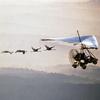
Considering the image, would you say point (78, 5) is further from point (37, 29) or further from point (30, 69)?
point (30, 69)

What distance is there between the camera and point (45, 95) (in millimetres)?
2023

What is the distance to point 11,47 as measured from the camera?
2.04 m

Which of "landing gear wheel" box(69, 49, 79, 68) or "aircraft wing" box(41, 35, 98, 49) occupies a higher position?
"aircraft wing" box(41, 35, 98, 49)

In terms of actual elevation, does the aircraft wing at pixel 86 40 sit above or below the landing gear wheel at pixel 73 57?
above

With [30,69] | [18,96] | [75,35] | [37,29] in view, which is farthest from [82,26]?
[18,96]

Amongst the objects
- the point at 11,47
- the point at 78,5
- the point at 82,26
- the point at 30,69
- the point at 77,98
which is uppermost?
the point at 78,5

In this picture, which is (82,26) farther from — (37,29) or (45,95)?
(45,95)

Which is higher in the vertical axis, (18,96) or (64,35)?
(64,35)

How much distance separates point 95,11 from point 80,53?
0.32 metres

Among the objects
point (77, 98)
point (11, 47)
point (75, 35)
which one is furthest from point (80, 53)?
point (11, 47)

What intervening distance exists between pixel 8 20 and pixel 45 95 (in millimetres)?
571

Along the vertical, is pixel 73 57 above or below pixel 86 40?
below

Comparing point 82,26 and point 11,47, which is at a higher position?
point 82,26

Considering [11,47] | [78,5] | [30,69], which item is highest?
[78,5]
